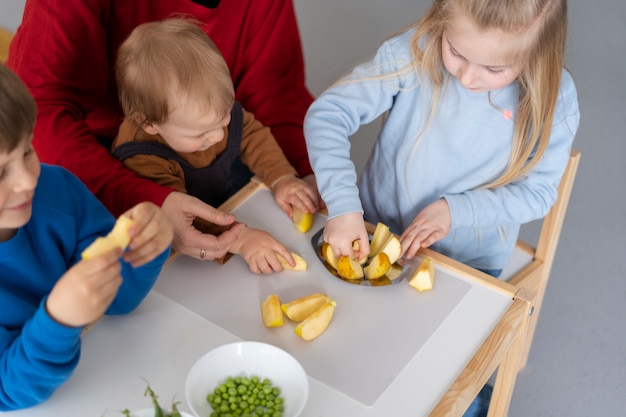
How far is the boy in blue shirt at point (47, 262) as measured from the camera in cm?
88

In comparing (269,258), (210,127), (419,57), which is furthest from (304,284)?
(419,57)

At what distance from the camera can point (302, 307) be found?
3.70 feet

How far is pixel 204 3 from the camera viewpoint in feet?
5.18

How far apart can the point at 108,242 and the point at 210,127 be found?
1.46 ft

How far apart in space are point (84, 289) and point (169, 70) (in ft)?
1.54

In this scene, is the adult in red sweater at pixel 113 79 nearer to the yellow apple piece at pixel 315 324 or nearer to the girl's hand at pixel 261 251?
the girl's hand at pixel 261 251

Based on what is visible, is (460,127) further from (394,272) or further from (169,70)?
(169,70)

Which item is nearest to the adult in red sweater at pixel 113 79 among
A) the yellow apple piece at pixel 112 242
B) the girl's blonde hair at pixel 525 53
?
the yellow apple piece at pixel 112 242

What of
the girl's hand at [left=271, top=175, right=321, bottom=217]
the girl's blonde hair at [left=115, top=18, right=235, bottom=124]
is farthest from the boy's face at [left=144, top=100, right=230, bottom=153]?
the girl's hand at [left=271, top=175, right=321, bottom=217]

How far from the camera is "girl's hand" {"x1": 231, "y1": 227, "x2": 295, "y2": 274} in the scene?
121cm

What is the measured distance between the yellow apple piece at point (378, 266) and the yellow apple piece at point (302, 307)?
0.10 m

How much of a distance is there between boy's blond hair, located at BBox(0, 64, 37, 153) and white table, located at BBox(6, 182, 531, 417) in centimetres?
34

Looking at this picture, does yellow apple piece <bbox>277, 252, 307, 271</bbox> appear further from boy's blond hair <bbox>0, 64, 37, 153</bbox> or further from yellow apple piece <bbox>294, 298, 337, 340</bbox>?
boy's blond hair <bbox>0, 64, 37, 153</bbox>

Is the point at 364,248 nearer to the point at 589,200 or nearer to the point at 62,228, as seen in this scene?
the point at 62,228
